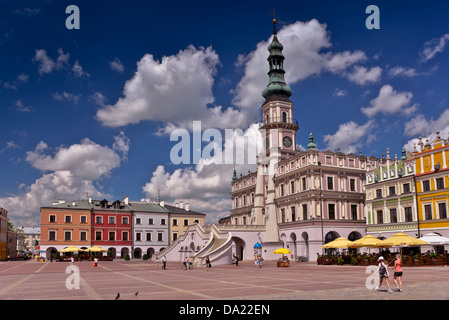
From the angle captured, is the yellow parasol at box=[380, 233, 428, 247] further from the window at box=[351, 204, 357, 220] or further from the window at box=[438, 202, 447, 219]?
the window at box=[351, 204, 357, 220]

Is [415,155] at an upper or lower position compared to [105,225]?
upper

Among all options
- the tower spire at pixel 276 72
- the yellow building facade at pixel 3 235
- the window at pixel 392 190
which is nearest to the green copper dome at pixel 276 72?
the tower spire at pixel 276 72

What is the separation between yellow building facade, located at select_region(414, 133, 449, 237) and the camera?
145 ft

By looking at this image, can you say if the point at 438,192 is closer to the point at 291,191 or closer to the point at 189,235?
the point at 291,191

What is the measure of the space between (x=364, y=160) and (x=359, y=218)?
8539 millimetres

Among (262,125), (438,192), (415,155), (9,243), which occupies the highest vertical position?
(262,125)

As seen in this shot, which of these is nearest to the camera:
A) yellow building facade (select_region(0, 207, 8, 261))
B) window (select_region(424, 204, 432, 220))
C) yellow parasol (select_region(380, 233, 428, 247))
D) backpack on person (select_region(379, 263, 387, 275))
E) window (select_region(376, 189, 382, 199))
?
backpack on person (select_region(379, 263, 387, 275))

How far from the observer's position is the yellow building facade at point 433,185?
44.2 m

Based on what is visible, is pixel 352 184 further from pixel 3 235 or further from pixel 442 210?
pixel 3 235

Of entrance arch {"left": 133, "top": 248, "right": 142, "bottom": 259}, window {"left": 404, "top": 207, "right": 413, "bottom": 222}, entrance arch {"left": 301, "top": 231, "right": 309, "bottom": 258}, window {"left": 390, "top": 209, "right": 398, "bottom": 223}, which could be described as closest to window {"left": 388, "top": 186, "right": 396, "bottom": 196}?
window {"left": 390, "top": 209, "right": 398, "bottom": 223}

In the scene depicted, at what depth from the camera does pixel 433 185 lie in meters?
45.6
